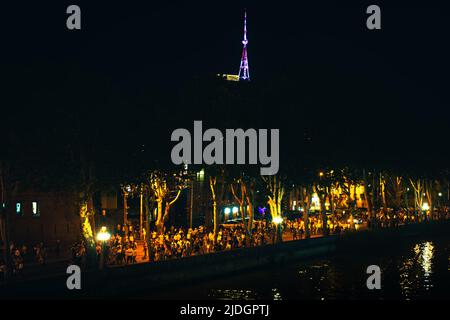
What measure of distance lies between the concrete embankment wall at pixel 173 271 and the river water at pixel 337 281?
62cm

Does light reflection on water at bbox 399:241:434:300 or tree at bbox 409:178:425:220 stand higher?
tree at bbox 409:178:425:220

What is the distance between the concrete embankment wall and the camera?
31562mm

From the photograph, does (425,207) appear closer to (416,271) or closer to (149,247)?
(416,271)

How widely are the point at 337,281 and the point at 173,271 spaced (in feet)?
38.8

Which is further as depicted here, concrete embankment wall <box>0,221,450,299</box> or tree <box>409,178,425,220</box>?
tree <box>409,178,425,220</box>

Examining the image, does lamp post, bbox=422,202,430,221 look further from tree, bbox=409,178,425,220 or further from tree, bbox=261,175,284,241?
tree, bbox=261,175,284,241

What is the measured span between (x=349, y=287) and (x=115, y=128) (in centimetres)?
1840

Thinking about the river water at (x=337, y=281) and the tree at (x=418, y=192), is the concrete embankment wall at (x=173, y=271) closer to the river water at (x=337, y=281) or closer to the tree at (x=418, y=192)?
the river water at (x=337, y=281)

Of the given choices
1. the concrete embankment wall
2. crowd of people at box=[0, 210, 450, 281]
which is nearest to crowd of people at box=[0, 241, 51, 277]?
crowd of people at box=[0, 210, 450, 281]

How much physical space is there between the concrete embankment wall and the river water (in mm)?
621

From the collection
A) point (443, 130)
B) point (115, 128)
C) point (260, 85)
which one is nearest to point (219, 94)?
point (260, 85)

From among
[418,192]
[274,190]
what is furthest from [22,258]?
[418,192]

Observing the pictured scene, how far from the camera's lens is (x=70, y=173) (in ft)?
129

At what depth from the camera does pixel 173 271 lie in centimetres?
3844
